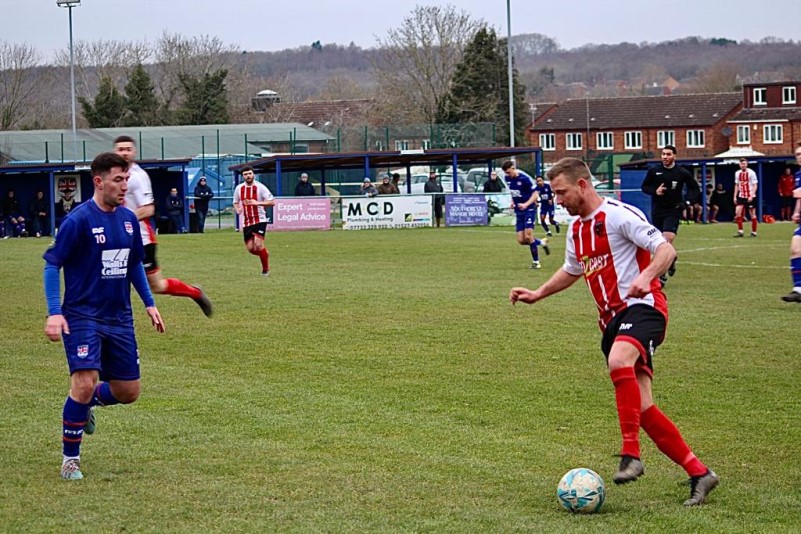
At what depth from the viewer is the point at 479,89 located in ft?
240

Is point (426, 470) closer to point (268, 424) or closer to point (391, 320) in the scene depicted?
point (268, 424)

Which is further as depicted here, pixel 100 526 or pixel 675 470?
pixel 675 470

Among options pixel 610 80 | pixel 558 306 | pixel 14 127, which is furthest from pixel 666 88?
pixel 558 306

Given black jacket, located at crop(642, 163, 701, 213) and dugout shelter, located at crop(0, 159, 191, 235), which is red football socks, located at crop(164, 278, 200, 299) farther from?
dugout shelter, located at crop(0, 159, 191, 235)

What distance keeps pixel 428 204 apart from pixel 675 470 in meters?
30.7

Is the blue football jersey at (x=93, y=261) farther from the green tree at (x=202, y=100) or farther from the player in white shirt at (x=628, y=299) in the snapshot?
the green tree at (x=202, y=100)

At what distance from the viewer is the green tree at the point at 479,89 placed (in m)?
72.4

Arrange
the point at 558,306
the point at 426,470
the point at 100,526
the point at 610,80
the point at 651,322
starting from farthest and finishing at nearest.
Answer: the point at 610,80, the point at 558,306, the point at 426,470, the point at 651,322, the point at 100,526

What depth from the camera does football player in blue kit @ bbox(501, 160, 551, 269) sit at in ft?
67.5

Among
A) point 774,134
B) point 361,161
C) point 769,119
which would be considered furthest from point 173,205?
point 774,134

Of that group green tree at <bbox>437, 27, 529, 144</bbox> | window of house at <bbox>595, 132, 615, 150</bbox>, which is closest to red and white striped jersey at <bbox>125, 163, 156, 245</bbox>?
green tree at <bbox>437, 27, 529, 144</bbox>

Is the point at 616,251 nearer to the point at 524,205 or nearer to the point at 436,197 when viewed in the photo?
the point at 524,205

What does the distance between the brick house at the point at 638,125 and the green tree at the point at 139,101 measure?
3147 centimetres

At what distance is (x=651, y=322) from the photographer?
6.05 meters
